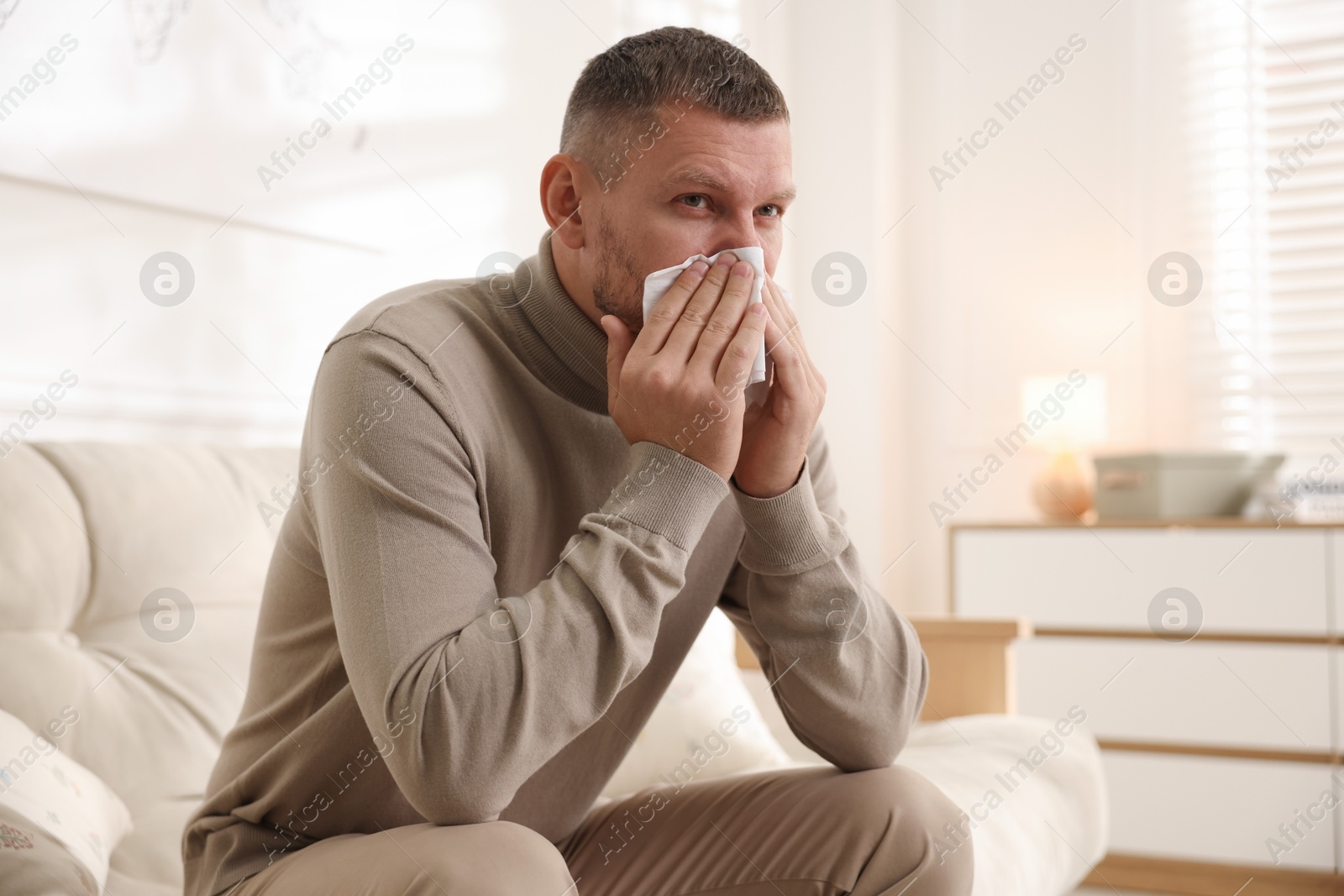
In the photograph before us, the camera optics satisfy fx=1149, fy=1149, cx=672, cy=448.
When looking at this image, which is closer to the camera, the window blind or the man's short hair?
the man's short hair

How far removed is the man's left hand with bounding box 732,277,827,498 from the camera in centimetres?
105

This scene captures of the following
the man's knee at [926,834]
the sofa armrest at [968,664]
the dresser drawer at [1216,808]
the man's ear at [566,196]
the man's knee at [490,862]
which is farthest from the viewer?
the dresser drawer at [1216,808]

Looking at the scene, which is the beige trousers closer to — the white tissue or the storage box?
the white tissue

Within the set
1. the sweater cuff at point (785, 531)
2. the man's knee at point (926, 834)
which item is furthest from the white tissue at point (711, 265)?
the man's knee at point (926, 834)

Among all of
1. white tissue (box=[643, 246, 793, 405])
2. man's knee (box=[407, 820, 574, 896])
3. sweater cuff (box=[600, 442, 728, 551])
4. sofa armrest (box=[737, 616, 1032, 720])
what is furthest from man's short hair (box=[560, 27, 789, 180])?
sofa armrest (box=[737, 616, 1032, 720])

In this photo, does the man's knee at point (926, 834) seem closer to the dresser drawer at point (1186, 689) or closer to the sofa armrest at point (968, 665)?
the sofa armrest at point (968, 665)

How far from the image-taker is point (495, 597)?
0.91 meters

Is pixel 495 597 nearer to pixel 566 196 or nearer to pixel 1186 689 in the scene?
pixel 566 196

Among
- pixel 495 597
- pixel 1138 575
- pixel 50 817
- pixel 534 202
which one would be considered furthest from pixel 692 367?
pixel 1138 575

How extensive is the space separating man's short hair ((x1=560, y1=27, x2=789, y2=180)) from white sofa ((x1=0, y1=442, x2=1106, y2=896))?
2.06ft

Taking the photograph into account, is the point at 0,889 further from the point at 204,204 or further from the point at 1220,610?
the point at 1220,610

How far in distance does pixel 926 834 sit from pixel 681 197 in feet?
1.98

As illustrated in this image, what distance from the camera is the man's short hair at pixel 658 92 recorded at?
3.47 ft

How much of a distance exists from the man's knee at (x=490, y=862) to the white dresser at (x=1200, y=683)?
223cm
